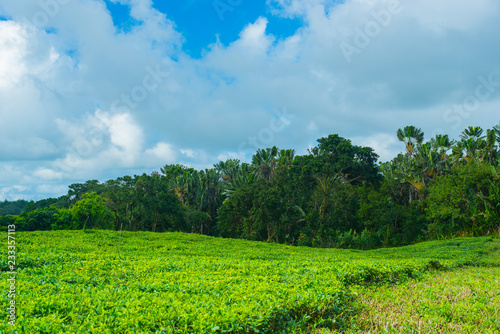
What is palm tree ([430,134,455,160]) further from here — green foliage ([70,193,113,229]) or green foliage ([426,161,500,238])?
green foliage ([70,193,113,229])

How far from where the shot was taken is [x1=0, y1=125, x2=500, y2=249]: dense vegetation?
938 inches

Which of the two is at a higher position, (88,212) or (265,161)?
(265,161)

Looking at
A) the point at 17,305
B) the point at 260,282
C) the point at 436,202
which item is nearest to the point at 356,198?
the point at 436,202

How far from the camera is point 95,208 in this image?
76.8 feet

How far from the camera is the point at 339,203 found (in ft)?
91.4

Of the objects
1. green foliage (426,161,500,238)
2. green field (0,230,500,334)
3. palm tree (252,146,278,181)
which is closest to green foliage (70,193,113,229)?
green field (0,230,500,334)

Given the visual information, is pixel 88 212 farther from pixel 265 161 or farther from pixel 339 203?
pixel 265 161

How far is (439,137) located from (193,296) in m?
36.2

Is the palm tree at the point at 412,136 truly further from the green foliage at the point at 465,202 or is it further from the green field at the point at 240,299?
the green field at the point at 240,299

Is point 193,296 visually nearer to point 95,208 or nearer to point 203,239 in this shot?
point 203,239

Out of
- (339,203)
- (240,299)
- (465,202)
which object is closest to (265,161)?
(339,203)

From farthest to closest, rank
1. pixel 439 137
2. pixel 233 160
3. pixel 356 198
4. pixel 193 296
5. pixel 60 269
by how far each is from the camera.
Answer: pixel 233 160
pixel 439 137
pixel 356 198
pixel 60 269
pixel 193 296

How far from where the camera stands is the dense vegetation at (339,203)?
23828 millimetres

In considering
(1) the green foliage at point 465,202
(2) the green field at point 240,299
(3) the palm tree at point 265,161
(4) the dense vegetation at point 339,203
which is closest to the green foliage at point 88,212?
(4) the dense vegetation at point 339,203
